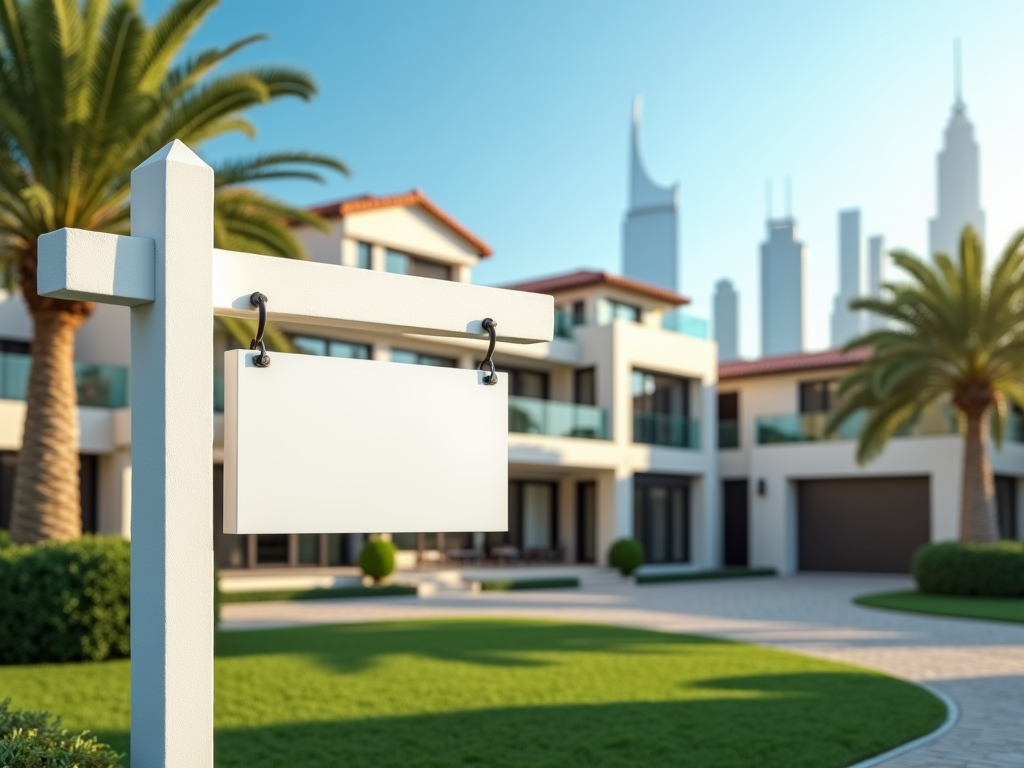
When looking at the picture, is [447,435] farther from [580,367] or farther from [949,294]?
[580,367]

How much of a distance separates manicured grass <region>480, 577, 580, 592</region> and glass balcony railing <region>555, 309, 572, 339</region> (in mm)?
7721

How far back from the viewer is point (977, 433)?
24578 millimetres

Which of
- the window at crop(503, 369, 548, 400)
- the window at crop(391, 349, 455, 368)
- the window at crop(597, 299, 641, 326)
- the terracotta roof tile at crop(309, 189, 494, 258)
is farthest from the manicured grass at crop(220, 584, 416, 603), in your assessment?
the window at crop(597, 299, 641, 326)

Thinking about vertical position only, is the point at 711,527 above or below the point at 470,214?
below

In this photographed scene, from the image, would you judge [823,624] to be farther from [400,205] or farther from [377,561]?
[400,205]

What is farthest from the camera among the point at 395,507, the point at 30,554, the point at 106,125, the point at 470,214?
the point at 470,214

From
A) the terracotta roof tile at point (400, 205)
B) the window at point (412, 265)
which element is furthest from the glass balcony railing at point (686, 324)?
the window at point (412, 265)

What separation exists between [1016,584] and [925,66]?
35.0 ft

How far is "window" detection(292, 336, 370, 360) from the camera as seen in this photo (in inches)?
1033

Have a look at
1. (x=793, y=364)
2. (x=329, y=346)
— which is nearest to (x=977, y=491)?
(x=793, y=364)

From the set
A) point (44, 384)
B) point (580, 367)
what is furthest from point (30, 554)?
point (580, 367)

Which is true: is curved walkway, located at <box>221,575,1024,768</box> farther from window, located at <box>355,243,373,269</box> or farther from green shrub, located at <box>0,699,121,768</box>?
window, located at <box>355,243,373,269</box>

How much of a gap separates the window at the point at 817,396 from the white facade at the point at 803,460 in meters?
0.07

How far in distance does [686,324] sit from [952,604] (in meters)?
14.6
